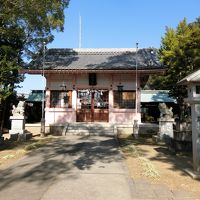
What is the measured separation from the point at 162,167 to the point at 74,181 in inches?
145

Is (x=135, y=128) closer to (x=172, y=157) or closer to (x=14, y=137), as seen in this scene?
(x=14, y=137)

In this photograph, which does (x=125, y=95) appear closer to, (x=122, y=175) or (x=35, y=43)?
(x=35, y=43)

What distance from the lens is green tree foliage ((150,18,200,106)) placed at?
1094 inches

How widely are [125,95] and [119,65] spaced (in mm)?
2364

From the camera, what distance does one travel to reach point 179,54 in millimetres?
29766

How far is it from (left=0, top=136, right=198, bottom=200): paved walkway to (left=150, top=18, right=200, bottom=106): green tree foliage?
56.8 feet

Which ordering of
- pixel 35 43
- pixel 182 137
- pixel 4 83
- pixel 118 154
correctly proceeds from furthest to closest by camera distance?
pixel 35 43, pixel 182 137, pixel 4 83, pixel 118 154

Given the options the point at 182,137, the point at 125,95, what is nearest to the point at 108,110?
the point at 125,95

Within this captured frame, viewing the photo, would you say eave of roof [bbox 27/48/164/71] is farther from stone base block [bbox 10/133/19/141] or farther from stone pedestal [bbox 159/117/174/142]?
stone base block [bbox 10/133/19/141]

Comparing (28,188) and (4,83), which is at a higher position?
(4,83)

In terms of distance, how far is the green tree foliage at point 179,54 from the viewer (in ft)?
91.2

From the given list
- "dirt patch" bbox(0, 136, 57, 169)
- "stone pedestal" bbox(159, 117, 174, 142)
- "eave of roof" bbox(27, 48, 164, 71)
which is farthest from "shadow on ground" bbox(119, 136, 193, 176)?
"eave of roof" bbox(27, 48, 164, 71)

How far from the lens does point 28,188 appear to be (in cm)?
807

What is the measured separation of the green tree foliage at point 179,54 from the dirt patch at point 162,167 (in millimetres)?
13913
